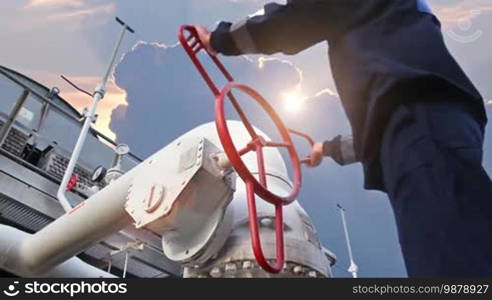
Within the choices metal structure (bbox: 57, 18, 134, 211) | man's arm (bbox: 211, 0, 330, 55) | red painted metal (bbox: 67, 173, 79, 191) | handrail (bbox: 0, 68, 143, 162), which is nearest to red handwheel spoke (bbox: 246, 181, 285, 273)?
man's arm (bbox: 211, 0, 330, 55)

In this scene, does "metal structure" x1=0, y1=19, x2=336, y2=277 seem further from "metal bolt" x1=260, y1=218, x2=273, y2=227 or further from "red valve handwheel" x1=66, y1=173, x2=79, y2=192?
"red valve handwheel" x1=66, y1=173, x2=79, y2=192

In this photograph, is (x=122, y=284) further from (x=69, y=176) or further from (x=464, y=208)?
(x=69, y=176)

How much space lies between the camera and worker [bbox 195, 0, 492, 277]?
0.59m

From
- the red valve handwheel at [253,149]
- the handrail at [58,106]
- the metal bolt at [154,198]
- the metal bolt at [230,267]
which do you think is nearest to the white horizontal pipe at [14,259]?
the metal bolt at [154,198]

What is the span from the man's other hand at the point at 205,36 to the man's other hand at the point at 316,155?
30 centimetres

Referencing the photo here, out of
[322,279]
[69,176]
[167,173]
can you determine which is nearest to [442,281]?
[322,279]

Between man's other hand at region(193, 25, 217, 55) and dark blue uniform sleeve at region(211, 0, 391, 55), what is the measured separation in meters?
0.01

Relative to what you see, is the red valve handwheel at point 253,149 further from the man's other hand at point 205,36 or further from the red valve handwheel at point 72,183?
the red valve handwheel at point 72,183

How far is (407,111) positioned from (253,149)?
307 mm

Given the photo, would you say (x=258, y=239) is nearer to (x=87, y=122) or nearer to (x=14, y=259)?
(x=14, y=259)

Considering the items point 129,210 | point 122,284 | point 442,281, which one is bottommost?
point 442,281

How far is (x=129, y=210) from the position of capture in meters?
0.98

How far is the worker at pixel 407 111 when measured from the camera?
59 cm

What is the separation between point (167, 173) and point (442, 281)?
579mm
